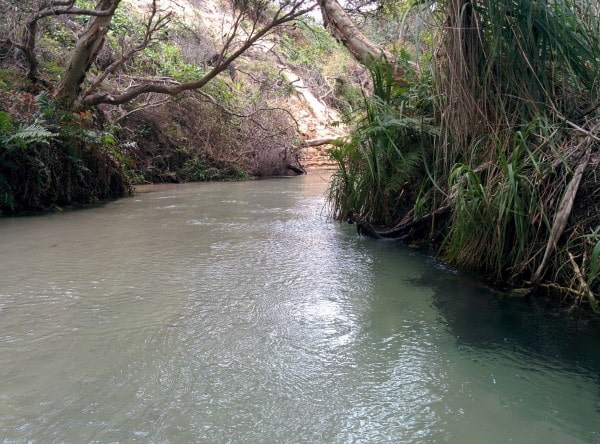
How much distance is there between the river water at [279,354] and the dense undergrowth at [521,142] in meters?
0.25

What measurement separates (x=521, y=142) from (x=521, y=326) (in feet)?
3.42

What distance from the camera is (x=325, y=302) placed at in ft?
7.92

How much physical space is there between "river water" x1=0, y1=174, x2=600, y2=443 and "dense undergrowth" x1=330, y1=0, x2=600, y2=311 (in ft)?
0.81

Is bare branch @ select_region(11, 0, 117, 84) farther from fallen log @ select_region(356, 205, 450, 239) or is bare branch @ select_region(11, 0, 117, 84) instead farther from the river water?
fallen log @ select_region(356, 205, 450, 239)

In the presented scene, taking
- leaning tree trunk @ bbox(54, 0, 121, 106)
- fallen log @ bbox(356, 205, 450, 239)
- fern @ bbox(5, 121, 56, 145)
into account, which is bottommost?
fallen log @ bbox(356, 205, 450, 239)

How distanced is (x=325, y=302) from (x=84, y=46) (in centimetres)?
658

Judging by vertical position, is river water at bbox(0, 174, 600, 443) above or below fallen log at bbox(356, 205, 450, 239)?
below

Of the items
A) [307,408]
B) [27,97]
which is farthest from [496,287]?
[27,97]

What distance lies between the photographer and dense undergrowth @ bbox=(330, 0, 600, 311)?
2.35 metres

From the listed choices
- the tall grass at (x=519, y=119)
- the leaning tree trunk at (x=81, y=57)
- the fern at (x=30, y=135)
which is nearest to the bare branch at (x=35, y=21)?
the leaning tree trunk at (x=81, y=57)

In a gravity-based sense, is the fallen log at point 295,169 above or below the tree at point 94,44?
below

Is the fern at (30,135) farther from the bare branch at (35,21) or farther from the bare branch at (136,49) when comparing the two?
the bare branch at (136,49)

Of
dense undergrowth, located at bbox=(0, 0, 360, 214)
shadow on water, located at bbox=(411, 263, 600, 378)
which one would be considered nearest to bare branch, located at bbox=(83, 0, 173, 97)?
dense undergrowth, located at bbox=(0, 0, 360, 214)

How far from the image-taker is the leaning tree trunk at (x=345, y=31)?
5820 millimetres
